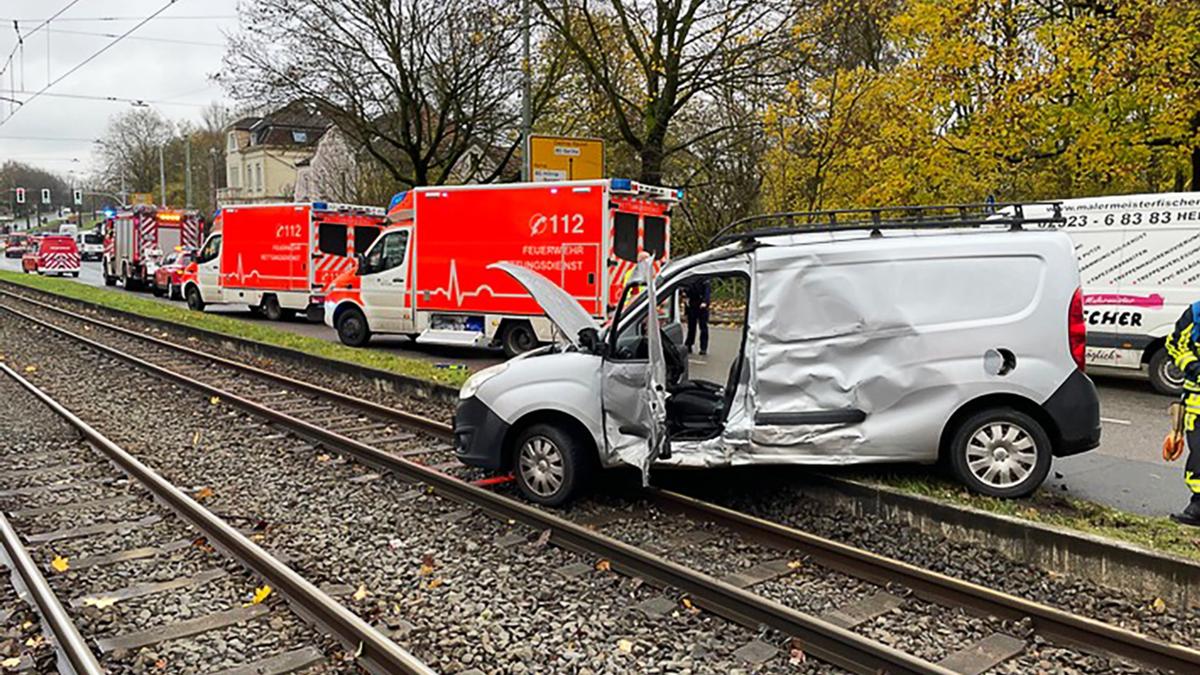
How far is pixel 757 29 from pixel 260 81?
51.4 feet

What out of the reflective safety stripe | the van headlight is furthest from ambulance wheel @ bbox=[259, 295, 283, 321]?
the reflective safety stripe

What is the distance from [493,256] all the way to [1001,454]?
1040cm

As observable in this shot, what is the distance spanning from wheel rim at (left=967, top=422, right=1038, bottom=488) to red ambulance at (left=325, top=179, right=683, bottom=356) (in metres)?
8.23

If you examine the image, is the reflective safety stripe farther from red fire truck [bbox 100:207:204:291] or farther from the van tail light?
red fire truck [bbox 100:207:204:291]

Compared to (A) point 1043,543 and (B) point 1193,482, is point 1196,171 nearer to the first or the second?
(B) point 1193,482

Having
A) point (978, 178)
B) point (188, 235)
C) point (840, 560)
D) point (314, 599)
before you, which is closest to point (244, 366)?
point (314, 599)

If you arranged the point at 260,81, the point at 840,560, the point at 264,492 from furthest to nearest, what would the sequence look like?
the point at 260,81
the point at 264,492
the point at 840,560

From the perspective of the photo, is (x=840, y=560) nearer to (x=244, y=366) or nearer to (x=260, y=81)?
(x=244, y=366)

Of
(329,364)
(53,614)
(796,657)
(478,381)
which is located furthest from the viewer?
(329,364)

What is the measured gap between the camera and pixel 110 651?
470 centimetres

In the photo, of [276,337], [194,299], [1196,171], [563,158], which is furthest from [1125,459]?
[194,299]

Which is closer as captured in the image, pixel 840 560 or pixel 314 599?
pixel 314 599

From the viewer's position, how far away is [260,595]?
539 cm

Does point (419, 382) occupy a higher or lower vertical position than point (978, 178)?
lower
